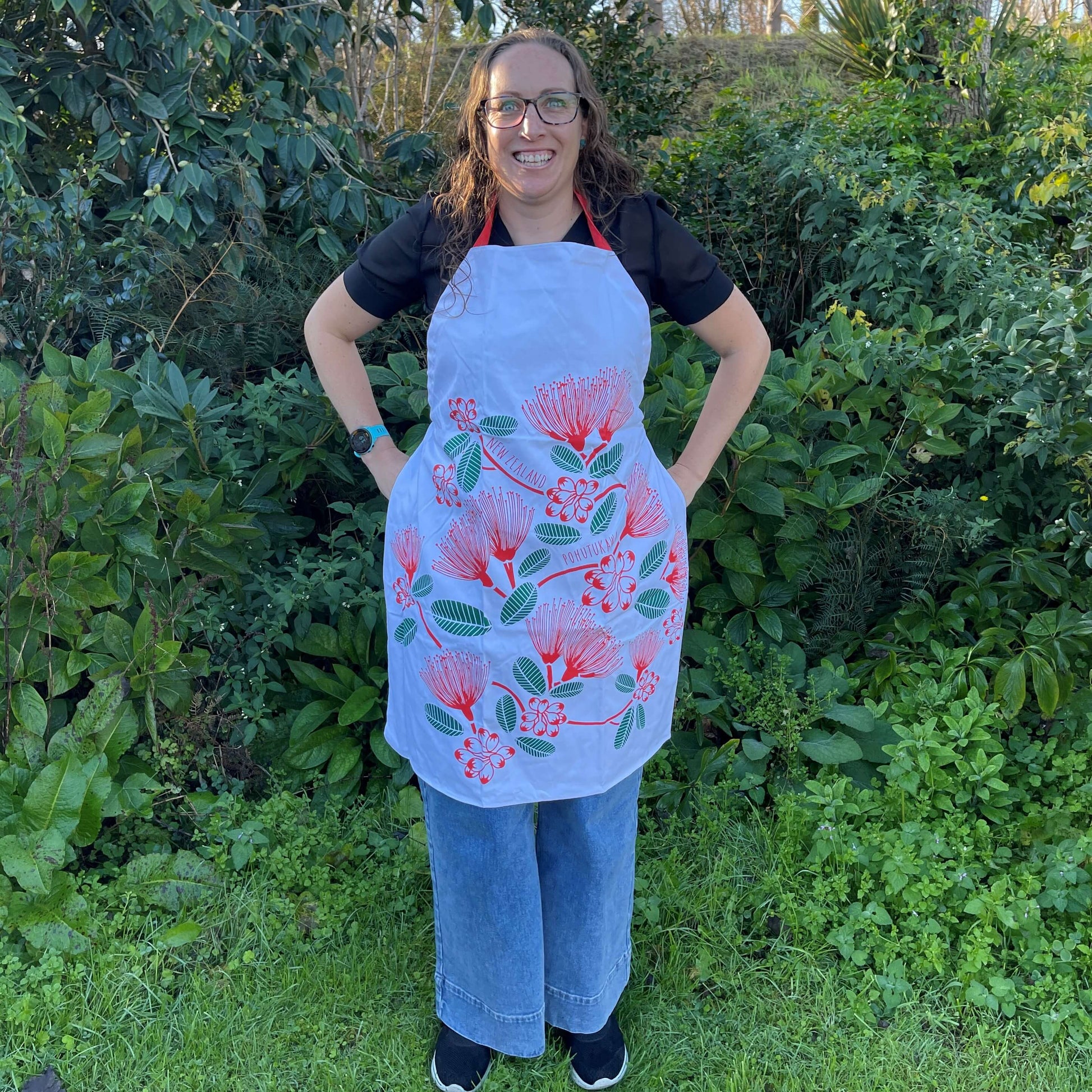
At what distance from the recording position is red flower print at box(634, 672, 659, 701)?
1.85 m

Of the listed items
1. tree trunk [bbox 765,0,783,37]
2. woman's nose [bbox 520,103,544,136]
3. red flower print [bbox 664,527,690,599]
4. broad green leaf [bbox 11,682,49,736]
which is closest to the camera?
woman's nose [bbox 520,103,544,136]

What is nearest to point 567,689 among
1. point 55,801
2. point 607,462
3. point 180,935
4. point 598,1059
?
point 607,462

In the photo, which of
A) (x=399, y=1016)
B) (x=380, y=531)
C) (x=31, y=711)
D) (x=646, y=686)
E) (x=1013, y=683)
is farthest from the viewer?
(x=380, y=531)

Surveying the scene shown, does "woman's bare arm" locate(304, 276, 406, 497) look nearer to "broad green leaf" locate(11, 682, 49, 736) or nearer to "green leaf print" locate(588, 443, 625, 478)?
"green leaf print" locate(588, 443, 625, 478)

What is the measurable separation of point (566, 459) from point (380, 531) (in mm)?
1240

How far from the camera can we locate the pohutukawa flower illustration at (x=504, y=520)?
5.47 feet

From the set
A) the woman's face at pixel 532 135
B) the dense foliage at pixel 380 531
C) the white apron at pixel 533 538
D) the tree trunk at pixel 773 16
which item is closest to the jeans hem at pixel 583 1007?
the dense foliage at pixel 380 531

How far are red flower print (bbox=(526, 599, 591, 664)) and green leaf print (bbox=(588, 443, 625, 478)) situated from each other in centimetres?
22

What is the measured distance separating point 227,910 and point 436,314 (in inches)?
60.8

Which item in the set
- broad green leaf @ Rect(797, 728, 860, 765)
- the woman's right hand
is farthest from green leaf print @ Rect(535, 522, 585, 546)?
broad green leaf @ Rect(797, 728, 860, 765)

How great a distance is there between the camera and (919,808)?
2535 mm

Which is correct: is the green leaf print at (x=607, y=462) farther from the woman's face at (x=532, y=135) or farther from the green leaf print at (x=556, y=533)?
the woman's face at (x=532, y=135)

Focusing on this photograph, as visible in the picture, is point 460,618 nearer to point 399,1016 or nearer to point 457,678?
point 457,678

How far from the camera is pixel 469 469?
5.54 ft
